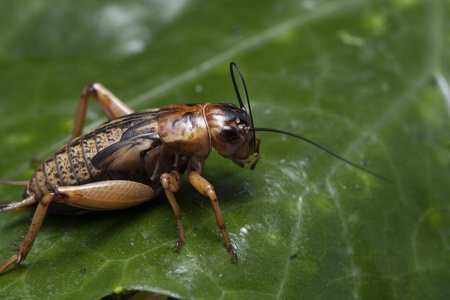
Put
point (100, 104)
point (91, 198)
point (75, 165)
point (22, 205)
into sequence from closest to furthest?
point (91, 198)
point (75, 165)
point (22, 205)
point (100, 104)

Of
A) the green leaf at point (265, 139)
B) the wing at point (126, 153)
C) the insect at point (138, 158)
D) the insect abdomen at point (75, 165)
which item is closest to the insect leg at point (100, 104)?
the green leaf at point (265, 139)

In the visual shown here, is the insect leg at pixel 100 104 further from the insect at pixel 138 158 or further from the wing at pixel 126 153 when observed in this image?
the wing at pixel 126 153

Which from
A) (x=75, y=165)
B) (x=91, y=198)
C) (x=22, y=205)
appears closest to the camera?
(x=91, y=198)

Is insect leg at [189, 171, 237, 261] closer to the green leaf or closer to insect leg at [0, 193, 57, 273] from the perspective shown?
the green leaf

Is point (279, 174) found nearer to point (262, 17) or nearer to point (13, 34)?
point (262, 17)

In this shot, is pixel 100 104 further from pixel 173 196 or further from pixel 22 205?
pixel 173 196

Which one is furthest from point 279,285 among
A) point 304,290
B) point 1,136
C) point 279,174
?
point 1,136

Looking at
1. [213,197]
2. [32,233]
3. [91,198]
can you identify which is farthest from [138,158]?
[32,233]

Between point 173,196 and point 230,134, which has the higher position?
point 230,134
